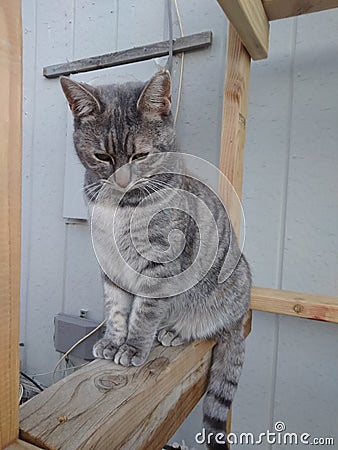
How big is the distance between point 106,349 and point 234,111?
64cm

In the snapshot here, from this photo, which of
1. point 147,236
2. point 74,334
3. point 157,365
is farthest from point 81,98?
point 74,334

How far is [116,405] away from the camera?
436 mm

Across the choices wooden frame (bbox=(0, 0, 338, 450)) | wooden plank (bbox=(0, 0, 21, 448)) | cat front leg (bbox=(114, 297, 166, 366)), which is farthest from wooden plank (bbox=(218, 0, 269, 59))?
cat front leg (bbox=(114, 297, 166, 366))

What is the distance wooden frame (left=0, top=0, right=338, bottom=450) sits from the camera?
29 centimetres

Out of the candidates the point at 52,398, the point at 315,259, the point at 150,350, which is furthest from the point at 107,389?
the point at 315,259

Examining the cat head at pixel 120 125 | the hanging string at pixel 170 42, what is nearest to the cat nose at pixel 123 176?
the cat head at pixel 120 125

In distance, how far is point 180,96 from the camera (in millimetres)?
1179

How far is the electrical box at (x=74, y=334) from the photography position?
1317 millimetres

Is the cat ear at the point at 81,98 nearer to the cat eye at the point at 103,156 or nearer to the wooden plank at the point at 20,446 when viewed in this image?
the cat eye at the point at 103,156

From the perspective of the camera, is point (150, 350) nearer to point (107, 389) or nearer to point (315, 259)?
point (107, 389)

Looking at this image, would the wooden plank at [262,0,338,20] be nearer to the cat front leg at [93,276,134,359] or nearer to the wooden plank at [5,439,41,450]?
the cat front leg at [93,276,134,359]

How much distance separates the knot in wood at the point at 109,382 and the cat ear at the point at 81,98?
1.64ft

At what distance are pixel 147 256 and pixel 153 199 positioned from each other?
122 millimetres

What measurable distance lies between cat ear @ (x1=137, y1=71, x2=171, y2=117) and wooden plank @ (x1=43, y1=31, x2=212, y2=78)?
0.57m
